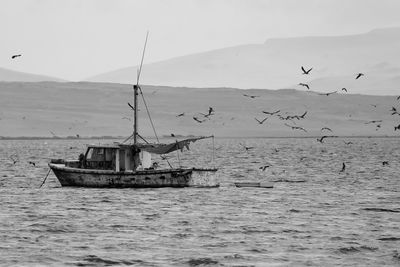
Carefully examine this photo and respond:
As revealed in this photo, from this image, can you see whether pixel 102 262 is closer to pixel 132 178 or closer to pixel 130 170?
pixel 132 178

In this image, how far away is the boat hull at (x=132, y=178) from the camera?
151ft

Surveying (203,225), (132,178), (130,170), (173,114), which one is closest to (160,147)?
(132,178)

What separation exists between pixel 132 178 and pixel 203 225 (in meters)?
13.1

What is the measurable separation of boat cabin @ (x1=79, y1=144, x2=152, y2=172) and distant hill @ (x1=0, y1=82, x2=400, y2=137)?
109930 millimetres

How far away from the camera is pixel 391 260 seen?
2664cm

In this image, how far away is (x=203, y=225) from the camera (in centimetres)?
3359

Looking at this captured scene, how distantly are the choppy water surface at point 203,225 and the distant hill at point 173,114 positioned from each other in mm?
112059

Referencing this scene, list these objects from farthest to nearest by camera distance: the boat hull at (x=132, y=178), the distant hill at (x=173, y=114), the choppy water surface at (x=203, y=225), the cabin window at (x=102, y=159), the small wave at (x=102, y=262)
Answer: the distant hill at (x=173, y=114)
the cabin window at (x=102, y=159)
the boat hull at (x=132, y=178)
the choppy water surface at (x=203, y=225)
the small wave at (x=102, y=262)

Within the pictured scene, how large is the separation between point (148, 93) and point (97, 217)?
16229cm

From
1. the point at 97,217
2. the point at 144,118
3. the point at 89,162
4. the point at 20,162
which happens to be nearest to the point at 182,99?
the point at 144,118

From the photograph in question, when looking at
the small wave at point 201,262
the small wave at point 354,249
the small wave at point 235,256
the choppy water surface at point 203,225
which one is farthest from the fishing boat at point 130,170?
the small wave at point 201,262

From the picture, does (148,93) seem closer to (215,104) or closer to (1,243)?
(215,104)

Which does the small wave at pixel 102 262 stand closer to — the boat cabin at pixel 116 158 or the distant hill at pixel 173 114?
the boat cabin at pixel 116 158

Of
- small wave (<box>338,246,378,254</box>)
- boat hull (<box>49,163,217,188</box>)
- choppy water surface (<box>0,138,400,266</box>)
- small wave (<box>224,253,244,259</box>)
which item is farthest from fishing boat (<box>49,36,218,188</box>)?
small wave (<box>224,253,244,259</box>)
